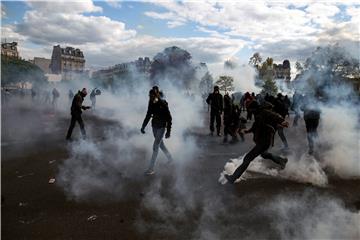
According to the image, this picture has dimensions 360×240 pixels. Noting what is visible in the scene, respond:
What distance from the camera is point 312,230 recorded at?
4820 mm

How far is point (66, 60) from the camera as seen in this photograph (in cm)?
14338

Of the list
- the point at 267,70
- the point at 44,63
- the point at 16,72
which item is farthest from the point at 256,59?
the point at 44,63

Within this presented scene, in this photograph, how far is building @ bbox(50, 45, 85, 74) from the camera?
458ft

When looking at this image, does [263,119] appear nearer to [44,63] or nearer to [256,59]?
[256,59]

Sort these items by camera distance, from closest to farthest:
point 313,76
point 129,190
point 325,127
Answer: point 129,190, point 325,127, point 313,76

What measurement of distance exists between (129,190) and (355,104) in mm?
7483

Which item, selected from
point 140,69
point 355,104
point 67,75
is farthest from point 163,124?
point 67,75

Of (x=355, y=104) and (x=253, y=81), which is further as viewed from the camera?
(x=253, y=81)

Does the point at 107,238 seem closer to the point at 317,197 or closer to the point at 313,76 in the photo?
the point at 317,197

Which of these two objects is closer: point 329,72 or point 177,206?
point 177,206

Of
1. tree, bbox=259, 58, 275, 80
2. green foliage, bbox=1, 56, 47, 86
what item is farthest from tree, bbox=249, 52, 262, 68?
green foliage, bbox=1, 56, 47, 86

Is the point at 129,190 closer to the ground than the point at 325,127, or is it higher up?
closer to the ground

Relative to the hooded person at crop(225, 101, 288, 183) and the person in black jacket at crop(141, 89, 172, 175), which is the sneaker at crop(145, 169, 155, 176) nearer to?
the person in black jacket at crop(141, 89, 172, 175)

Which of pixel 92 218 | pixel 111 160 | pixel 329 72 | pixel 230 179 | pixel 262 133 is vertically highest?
pixel 329 72
